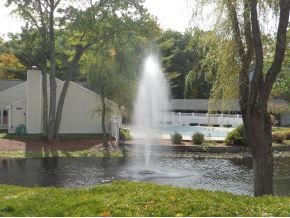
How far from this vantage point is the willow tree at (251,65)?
8414 mm

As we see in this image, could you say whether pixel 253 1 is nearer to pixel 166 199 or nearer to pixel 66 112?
pixel 166 199

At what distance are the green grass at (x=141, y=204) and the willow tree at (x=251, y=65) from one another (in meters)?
1.37

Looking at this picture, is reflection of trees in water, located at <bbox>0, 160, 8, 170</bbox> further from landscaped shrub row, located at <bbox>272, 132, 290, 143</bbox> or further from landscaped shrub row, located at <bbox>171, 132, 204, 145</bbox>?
landscaped shrub row, located at <bbox>272, 132, 290, 143</bbox>

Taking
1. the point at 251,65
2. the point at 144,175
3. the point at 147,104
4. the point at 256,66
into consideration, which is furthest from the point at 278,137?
the point at 256,66

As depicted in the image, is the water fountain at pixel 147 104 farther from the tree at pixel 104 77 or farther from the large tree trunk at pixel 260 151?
the large tree trunk at pixel 260 151

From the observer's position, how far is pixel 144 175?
651 inches

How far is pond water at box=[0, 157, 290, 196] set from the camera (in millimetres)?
14688

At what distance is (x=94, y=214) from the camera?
6668mm

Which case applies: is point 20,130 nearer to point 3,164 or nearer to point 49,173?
point 3,164

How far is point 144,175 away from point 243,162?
6.86 m

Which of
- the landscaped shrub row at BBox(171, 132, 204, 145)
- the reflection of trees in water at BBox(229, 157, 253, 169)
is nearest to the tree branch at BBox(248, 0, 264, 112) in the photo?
the reflection of trees in water at BBox(229, 157, 253, 169)

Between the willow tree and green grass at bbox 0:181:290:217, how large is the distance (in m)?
1.37

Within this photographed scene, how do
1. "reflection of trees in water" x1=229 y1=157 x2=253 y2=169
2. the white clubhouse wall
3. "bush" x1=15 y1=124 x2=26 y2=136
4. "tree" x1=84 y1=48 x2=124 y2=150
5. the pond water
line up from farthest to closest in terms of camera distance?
the white clubhouse wall < "bush" x1=15 y1=124 x2=26 y2=136 < "tree" x1=84 y1=48 x2=124 y2=150 < "reflection of trees in water" x1=229 y1=157 x2=253 y2=169 < the pond water

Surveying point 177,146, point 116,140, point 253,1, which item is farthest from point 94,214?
point 116,140
